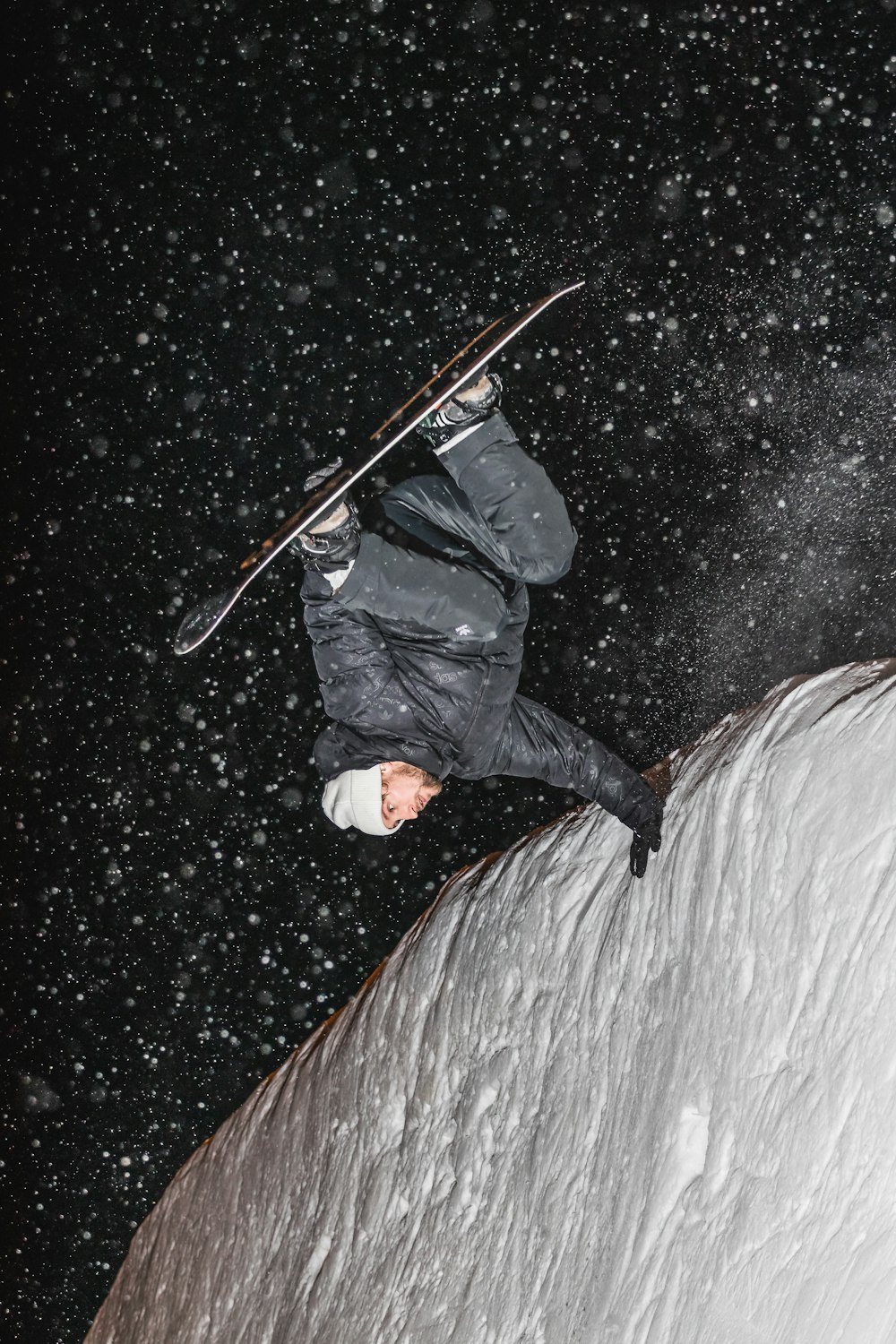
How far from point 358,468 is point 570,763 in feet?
1.79

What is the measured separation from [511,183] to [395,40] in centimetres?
32

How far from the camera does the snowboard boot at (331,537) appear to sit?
3.46 ft

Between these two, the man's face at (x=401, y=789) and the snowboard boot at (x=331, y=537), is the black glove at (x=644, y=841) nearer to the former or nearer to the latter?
the man's face at (x=401, y=789)

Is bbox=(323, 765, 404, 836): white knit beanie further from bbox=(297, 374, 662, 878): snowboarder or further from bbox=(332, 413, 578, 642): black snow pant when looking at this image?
bbox=(332, 413, 578, 642): black snow pant

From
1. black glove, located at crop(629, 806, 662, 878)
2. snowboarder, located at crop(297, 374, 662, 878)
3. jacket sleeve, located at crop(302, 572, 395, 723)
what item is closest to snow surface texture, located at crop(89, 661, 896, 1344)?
black glove, located at crop(629, 806, 662, 878)

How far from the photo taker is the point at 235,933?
2.04 m

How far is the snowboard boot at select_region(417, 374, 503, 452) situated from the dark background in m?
0.60

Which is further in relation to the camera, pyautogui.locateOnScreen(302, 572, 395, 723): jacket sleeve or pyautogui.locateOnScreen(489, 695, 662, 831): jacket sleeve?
pyautogui.locateOnScreen(489, 695, 662, 831): jacket sleeve

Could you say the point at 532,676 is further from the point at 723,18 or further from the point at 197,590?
the point at 723,18

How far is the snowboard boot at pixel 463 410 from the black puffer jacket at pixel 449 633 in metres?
0.02

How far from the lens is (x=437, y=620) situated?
117 centimetres

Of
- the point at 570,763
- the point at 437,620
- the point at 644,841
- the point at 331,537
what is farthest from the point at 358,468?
the point at 644,841

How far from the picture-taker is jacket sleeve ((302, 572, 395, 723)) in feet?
3.81

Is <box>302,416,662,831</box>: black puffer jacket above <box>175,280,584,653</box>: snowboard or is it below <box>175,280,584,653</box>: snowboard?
below
